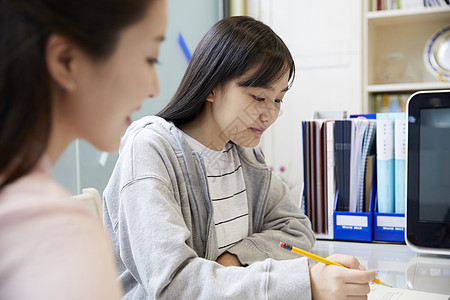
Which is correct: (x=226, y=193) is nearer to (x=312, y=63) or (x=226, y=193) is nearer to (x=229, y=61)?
(x=229, y=61)

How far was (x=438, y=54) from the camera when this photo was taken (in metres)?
2.59

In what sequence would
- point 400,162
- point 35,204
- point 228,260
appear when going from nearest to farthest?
point 35,204
point 228,260
point 400,162

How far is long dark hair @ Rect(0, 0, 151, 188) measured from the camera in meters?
0.32

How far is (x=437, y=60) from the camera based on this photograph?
2.58 metres

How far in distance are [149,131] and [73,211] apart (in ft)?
2.19

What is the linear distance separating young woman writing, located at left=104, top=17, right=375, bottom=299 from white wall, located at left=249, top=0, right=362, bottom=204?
4.55 feet

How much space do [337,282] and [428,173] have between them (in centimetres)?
67

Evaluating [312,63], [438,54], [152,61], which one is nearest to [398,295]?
[152,61]

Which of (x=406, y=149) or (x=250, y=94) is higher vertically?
(x=250, y=94)

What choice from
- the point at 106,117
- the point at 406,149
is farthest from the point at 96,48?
the point at 406,149

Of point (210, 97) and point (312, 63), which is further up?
point (312, 63)

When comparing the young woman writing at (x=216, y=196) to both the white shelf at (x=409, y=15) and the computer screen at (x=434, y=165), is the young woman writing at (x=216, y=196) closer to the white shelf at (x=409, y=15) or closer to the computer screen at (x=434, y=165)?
the computer screen at (x=434, y=165)

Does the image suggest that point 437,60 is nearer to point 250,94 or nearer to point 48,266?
point 250,94

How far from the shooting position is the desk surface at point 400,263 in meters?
1.03
